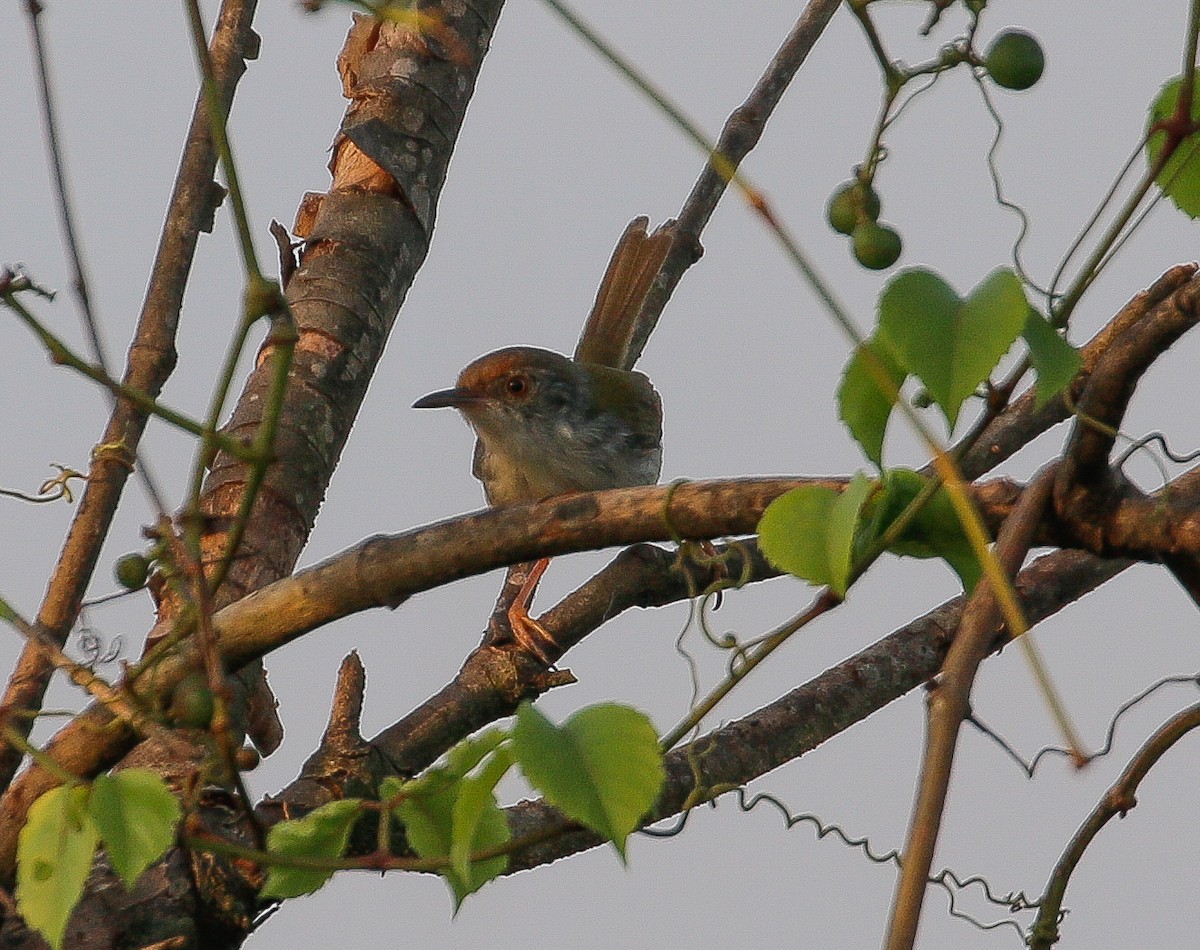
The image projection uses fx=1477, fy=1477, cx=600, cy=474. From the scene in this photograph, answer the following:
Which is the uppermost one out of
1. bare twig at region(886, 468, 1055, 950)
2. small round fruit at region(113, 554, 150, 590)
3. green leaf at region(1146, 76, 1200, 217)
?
small round fruit at region(113, 554, 150, 590)

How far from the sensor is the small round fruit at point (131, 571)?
7.80ft

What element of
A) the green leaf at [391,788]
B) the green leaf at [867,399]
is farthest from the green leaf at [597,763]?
the green leaf at [867,399]

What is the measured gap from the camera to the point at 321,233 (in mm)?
4242

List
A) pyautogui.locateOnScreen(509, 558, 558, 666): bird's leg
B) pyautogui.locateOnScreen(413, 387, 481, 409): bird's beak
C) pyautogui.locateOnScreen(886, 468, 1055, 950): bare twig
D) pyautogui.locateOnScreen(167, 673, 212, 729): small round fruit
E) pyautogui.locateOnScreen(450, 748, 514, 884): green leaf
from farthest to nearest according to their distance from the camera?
pyautogui.locateOnScreen(413, 387, 481, 409): bird's beak
pyautogui.locateOnScreen(509, 558, 558, 666): bird's leg
pyautogui.locateOnScreen(167, 673, 212, 729): small round fruit
pyautogui.locateOnScreen(450, 748, 514, 884): green leaf
pyautogui.locateOnScreen(886, 468, 1055, 950): bare twig

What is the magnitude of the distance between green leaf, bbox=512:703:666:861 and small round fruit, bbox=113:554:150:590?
0.90 m

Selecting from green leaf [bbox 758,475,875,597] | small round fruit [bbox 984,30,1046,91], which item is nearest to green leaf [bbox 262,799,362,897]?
green leaf [bbox 758,475,875,597]

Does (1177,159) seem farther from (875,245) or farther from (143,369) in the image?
(143,369)

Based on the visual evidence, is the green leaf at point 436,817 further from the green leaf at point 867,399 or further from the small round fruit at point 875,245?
the small round fruit at point 875,245

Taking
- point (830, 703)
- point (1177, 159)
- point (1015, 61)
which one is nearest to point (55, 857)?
point (1015, 61)

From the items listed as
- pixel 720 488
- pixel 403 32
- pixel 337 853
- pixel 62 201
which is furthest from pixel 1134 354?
pixel 403 32

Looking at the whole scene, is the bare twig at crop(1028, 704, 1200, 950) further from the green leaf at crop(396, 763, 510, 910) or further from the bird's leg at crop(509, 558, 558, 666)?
the bird's leg at crop(509, 558, 558, 666)

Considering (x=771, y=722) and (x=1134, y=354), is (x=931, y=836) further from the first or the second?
(x=771, y=722)

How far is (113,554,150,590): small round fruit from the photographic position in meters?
2.38

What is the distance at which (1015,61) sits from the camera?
1.75 meters
